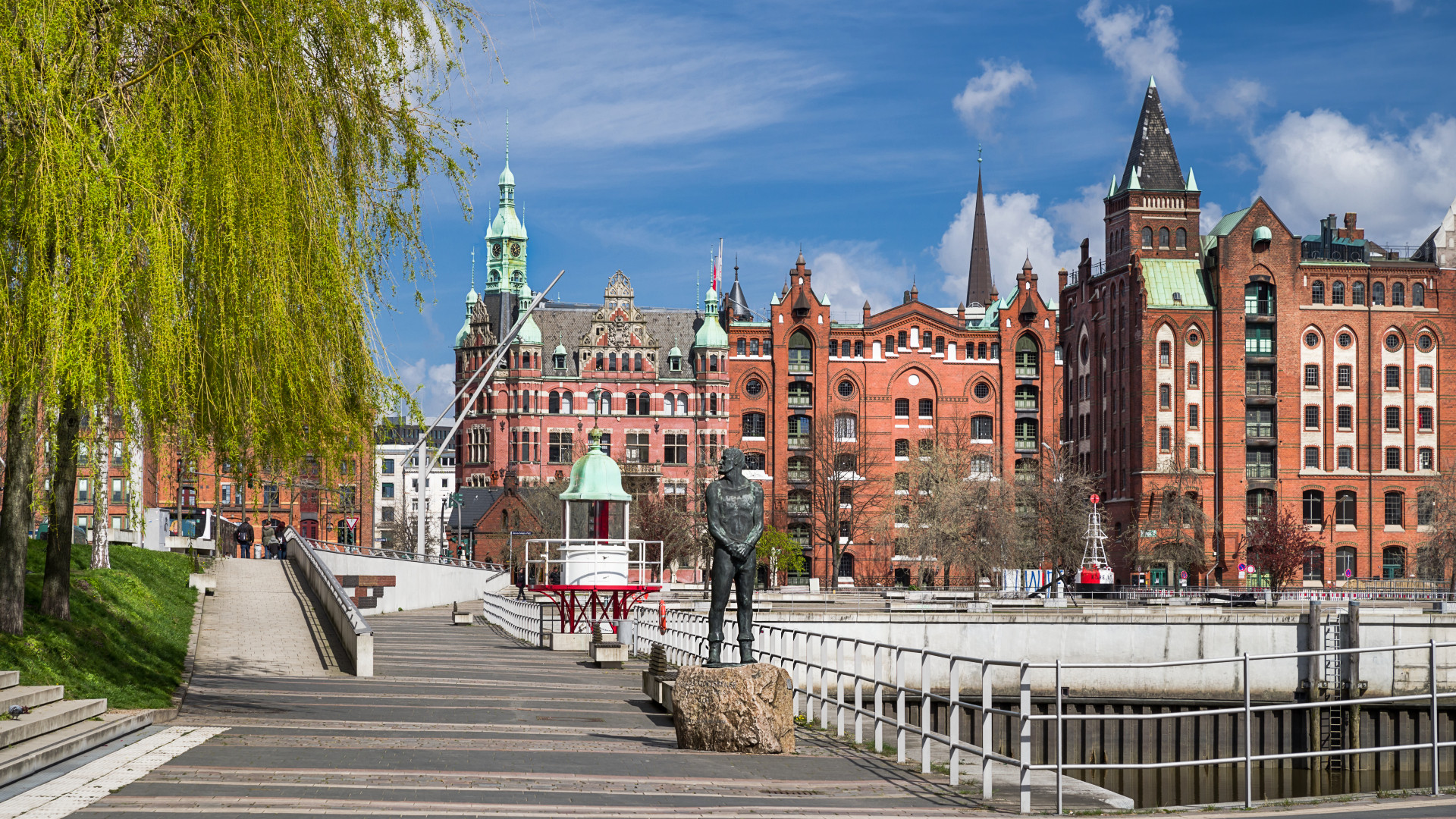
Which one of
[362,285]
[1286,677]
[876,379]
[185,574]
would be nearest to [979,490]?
[876,379]

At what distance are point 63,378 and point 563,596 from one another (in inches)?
855

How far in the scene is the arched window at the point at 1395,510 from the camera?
283 feet

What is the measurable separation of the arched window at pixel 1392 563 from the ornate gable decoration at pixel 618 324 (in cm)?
4775

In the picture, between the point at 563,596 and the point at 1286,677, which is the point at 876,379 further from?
the point at 563,596

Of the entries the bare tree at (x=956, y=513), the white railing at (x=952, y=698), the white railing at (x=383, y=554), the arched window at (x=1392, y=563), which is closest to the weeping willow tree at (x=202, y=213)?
the white railing at (x=952, y=698)

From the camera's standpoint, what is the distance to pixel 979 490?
7731cm

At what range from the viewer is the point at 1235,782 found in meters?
34.0

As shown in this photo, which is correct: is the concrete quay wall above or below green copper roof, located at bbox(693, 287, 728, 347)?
below

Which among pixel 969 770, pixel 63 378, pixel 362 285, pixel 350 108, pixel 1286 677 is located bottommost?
pixel 1286 677

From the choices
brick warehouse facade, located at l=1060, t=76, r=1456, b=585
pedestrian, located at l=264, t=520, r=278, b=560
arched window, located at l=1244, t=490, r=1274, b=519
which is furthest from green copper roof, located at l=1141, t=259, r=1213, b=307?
pedestrian, located at l=264, t=520, r=278, b=560

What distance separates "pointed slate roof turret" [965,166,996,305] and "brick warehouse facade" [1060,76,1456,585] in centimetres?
5728

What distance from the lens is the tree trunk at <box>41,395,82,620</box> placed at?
51.5 ft

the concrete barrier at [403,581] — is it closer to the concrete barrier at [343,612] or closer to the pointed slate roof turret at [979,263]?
the concrete barrier at [343,612]

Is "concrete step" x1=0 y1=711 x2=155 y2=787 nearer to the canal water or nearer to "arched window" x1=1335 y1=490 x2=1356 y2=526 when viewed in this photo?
the canal water
